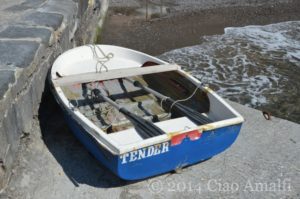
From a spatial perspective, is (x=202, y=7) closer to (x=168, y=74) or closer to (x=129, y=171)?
(x=168, y=74)

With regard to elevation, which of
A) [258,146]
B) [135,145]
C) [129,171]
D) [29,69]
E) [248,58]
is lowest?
[248,58]

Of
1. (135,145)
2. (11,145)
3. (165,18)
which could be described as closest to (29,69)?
(11,145)

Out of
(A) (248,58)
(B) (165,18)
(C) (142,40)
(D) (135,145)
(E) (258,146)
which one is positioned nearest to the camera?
(D) (135,145)

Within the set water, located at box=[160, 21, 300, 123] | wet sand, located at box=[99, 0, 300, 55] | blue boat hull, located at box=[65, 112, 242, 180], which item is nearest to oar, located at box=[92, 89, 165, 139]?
blue boat hull, located at box=[65, 112, 242, 180]

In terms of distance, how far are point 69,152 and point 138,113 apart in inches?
35.9

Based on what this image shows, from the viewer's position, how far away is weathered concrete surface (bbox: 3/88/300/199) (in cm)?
398

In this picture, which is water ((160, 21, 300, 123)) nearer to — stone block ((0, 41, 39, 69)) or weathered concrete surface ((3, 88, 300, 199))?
weathered concrete surface ((3, 88, 300, 199))

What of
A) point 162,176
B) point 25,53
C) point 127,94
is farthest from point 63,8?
point 162,176

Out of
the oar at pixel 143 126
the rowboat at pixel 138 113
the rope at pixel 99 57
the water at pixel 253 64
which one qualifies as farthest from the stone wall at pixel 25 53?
the water at pixel 253 64

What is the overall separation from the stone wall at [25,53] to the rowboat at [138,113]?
0.28 metres

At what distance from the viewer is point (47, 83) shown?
4.95 meters

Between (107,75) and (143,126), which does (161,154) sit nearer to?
(143,126)

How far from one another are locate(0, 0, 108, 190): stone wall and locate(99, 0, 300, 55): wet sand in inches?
128

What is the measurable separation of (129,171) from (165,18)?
8.19 meters
